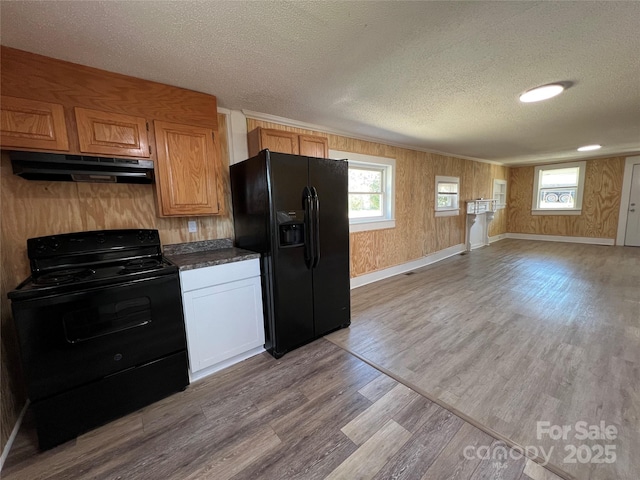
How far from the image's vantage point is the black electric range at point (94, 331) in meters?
1.42

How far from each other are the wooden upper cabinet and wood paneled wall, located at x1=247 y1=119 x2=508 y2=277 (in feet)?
1.26

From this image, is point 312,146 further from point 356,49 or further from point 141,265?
point 141,265

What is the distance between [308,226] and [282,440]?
155 cm

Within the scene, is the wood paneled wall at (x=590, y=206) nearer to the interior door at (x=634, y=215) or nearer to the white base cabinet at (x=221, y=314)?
A: the interior door at (x=634, y=215)

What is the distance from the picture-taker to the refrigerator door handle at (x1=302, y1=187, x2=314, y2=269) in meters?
2.28

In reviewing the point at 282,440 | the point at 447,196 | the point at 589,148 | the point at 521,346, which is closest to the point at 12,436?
the point at 282,440

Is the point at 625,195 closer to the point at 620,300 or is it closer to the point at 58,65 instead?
the point at 620,300

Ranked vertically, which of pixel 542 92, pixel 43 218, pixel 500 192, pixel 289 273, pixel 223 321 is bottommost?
pixel 223 321

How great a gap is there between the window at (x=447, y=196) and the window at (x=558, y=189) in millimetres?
3706

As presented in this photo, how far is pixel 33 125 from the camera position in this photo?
1630mm

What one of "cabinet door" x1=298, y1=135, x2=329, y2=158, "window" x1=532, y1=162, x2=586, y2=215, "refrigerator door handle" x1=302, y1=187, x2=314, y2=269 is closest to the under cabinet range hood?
"refrigerator door handle" x1=302, y1=187, x2=314, y2=269

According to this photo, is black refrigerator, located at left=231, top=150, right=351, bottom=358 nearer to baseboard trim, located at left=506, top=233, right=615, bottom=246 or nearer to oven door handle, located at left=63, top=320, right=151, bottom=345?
oven door handle, located at left=63, top=320, right=151, bottom=345

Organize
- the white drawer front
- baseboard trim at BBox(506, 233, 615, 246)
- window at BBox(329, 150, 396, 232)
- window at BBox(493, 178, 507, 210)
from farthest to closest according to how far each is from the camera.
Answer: window at BBox(493, 178, 507, 210) → baseboard trim at BBox(506, 233, 615, 246) → window at BBox(329, 150, 396, 232) → the white drawer front

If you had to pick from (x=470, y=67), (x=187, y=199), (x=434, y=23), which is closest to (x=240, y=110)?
(x=187, y=199)
